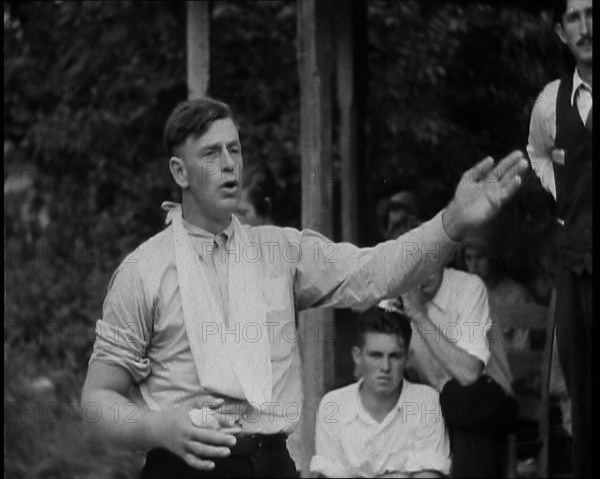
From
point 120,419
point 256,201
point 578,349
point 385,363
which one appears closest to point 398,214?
point 256,201

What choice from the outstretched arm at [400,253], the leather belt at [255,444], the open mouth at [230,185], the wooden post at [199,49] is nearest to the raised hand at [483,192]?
the outstretched arm at [400,253]

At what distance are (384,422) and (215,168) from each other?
1.24 meters

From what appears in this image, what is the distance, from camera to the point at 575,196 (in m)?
4.24

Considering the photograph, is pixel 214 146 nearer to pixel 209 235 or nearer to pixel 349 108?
pixel 209 235

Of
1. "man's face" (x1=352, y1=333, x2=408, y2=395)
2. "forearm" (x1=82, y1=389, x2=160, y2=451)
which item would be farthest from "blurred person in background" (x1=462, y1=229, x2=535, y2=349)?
"forearm" (x1=82, y1=389, x2=160, y2=451)

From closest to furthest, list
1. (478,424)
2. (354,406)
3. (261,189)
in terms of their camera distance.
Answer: (354,406) < (478,424) < (261,189)

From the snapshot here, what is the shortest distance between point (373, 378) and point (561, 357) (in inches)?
27.6

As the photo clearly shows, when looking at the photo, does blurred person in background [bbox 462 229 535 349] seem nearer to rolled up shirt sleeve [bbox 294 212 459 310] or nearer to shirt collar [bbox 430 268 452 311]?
shirt collar [bbox 430 268 452 311]

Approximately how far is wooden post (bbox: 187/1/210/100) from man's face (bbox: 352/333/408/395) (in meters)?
1.66

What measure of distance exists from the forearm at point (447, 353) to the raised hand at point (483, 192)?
1.20 m

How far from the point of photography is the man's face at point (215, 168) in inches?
155

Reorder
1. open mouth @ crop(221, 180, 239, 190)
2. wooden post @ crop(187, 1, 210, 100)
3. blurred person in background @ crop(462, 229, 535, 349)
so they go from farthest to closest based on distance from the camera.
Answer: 1. wooden post @ crop(187, 1, 210, 100)
2. blurred person in background @ crop(462, 229, 535, 349)
3. open mouth @ crop(221, 180, 239, 190)

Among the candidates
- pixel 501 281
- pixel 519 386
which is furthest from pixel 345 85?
pixel 519 386

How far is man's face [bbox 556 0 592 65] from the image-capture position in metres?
4.22
